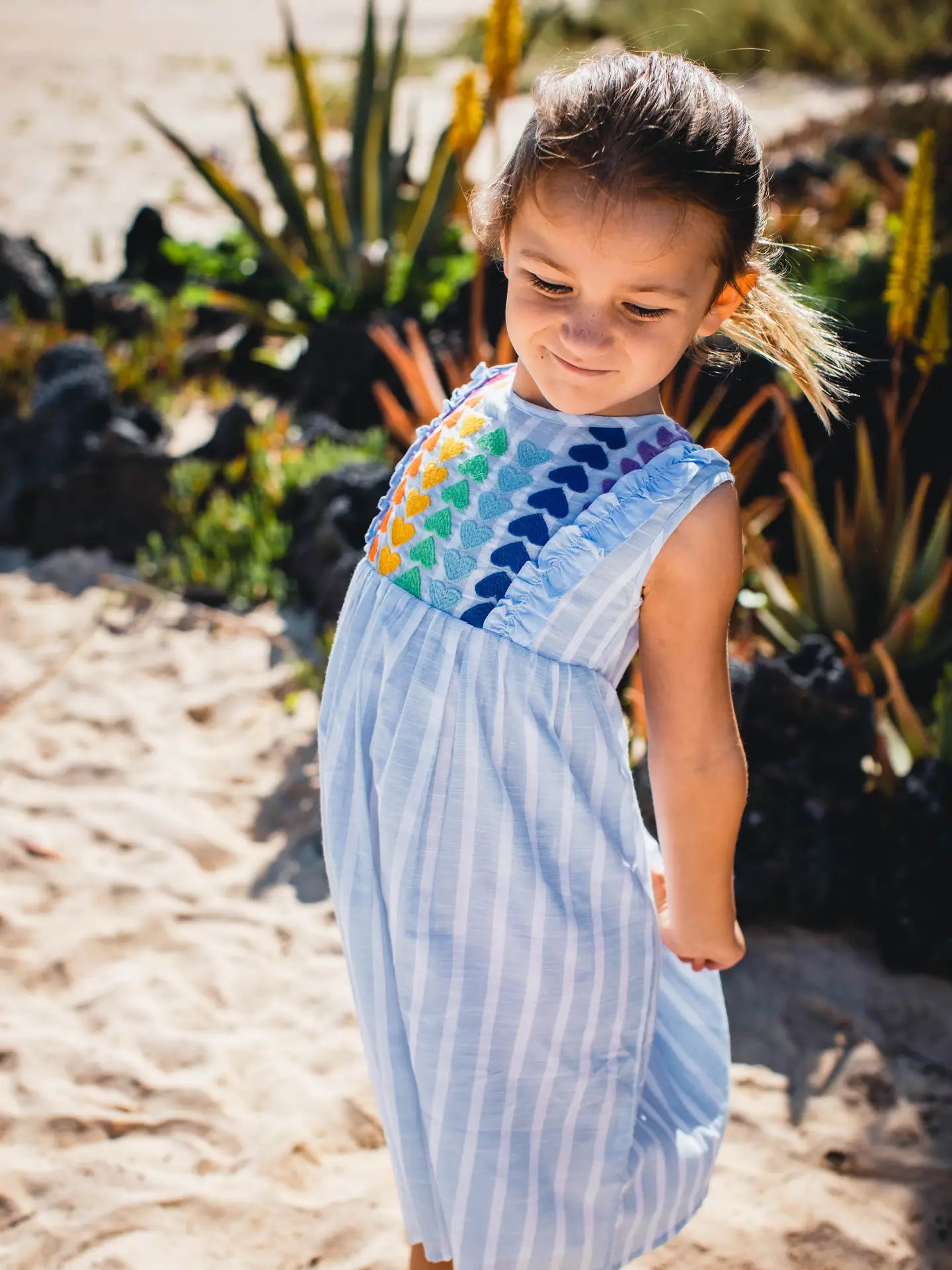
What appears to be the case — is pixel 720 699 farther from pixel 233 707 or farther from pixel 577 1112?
pixel 233 707

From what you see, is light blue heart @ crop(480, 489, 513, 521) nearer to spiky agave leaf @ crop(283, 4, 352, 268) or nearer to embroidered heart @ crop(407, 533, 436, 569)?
embroidered heart @ crop(407, 533, 436, 569)

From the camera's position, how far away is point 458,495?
1232 mm

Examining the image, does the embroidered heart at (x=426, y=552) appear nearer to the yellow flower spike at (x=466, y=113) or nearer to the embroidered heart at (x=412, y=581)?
the embroidered heart at (x=412, y=581)

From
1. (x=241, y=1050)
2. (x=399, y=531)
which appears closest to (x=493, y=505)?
(x=399, y=531)

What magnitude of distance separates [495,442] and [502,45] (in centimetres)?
183

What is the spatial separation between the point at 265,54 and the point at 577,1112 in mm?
14630

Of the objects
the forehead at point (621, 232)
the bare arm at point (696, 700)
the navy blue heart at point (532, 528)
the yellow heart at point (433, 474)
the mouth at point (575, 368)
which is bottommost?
the bare arm at point (696, 700)

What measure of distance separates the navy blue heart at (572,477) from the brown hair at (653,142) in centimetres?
22

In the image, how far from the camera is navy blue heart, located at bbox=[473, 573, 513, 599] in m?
1.17

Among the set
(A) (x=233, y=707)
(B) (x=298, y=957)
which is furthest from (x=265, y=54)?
(B) (x=298, y=957)

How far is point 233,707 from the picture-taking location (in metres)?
3.07

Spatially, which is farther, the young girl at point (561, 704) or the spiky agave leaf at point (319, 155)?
the spiky agave leaf at point (319, 155)

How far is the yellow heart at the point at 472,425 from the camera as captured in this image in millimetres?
1269

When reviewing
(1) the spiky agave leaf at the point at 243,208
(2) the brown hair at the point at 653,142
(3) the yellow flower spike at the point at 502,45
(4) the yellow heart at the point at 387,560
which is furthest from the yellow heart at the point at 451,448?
(1) the spiky agave leaf at the point at 243,208
